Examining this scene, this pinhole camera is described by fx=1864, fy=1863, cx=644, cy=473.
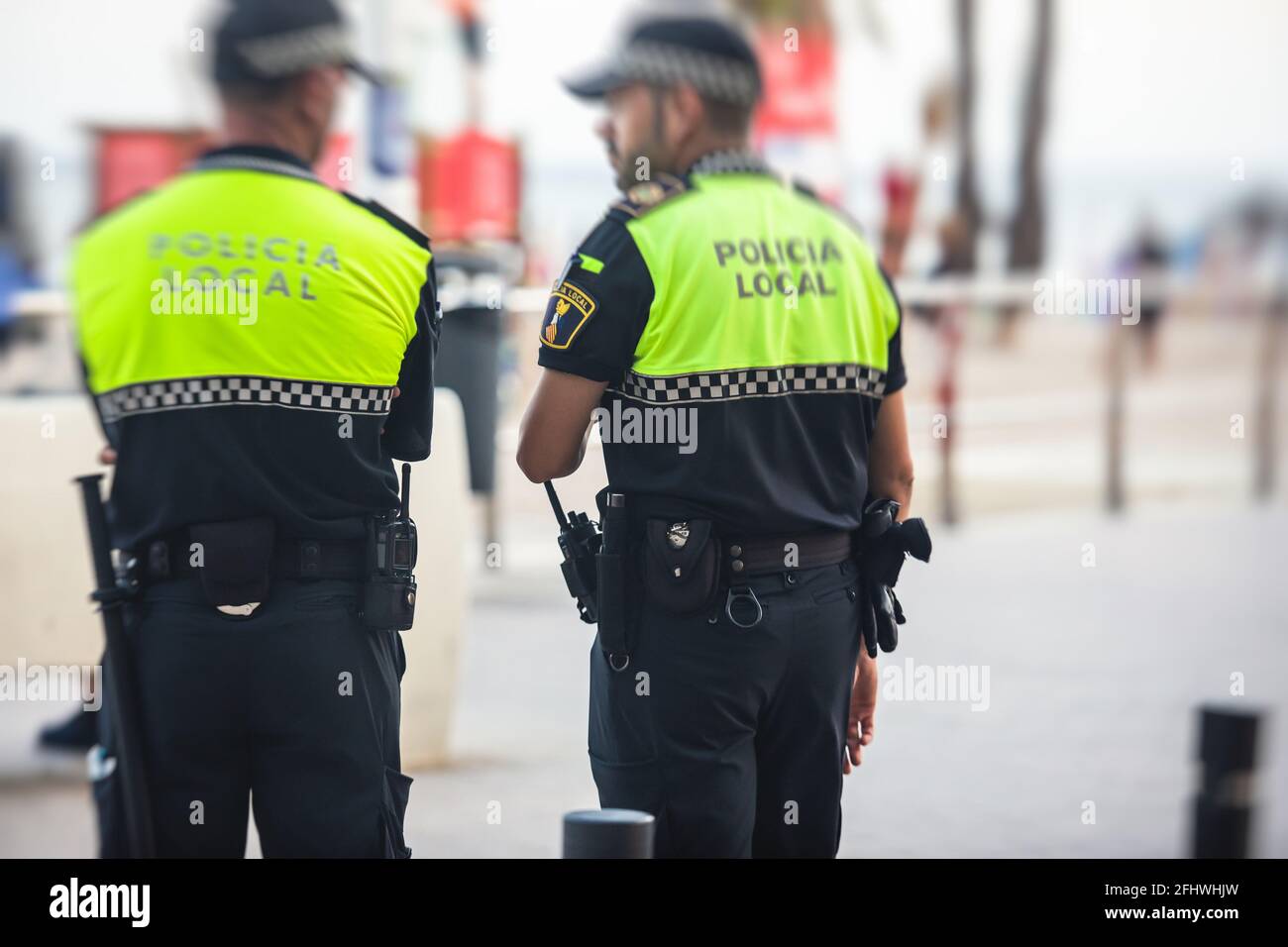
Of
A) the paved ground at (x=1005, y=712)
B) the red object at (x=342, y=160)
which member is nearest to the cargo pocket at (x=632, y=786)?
the paved ground at (x=1005, y=712)

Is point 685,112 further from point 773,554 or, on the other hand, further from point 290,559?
point 290,559

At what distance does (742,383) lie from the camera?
3170mm

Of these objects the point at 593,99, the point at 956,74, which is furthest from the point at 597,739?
the point at 956,74

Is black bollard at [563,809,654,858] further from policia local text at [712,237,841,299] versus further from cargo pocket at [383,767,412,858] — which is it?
policia local text at [712,237,841,299]

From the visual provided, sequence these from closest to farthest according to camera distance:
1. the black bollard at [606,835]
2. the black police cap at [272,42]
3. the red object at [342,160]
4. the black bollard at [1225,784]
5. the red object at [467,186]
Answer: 1. the black bollard at [606,835]
2. the black police cap at [272,42]
3. the black bollard at [1225,784]
4. the red object at [342,160]
5. the red object at [467,186]

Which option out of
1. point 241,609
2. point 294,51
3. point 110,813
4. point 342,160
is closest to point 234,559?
point 241,609

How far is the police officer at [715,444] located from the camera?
316cm

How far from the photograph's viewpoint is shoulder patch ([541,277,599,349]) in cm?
315

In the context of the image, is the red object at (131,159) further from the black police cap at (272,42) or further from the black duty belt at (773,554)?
the black duty belt at (773,554)

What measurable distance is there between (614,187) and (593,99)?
7.0 inches

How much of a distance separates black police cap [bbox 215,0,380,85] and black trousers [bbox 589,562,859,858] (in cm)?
108

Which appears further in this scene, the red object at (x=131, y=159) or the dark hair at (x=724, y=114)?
the red object at (x=131, y=159)

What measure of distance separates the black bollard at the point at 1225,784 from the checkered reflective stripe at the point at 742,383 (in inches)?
49.0
